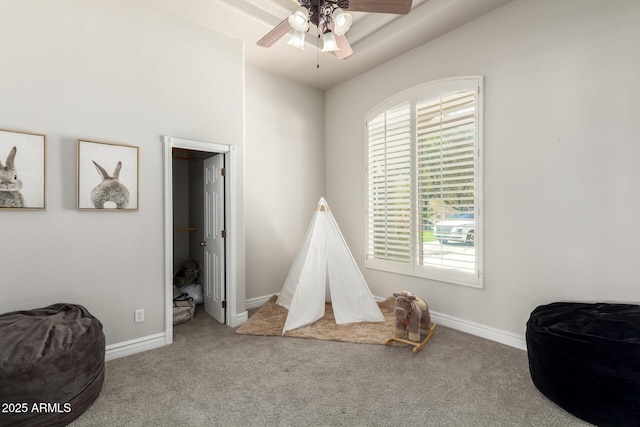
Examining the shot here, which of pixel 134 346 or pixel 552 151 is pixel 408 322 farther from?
pixel 134 346

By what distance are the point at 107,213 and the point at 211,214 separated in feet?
3.80

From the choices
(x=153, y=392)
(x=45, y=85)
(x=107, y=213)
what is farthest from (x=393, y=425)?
(x=45, y=85)

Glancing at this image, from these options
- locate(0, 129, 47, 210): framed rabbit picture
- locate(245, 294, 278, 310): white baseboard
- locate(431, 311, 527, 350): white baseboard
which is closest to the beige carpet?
locate(245, 294, 278, 310): white baseboard

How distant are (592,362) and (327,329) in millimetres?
2085

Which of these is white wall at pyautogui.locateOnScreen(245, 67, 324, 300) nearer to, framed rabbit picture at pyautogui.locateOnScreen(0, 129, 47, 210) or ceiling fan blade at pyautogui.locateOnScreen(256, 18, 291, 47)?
ceiling fan blade at pyautogui.locateOnScreen(256, 18, 291, 47)

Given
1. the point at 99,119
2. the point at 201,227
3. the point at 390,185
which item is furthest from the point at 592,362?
the point at 201,227

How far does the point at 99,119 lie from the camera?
103 inches

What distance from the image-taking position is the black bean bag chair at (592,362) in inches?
68.9

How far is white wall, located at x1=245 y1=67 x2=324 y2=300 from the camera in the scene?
4.11m

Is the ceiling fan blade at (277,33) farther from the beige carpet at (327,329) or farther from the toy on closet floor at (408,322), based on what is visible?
the beige carpet at (327,329)

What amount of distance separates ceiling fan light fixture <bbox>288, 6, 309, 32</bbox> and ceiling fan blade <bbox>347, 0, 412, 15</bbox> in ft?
0.93

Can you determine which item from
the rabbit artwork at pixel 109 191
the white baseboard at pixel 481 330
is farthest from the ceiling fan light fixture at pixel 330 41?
the white baseboard at pixel 481 330

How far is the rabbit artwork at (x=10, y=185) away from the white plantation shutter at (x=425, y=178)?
3.40m

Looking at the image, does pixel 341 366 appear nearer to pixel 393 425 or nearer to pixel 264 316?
pixel 393 425
